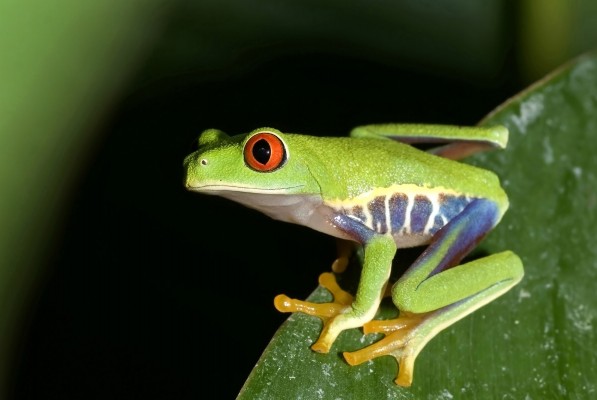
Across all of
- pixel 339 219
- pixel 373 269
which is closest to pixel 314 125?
→ pixel 339 219

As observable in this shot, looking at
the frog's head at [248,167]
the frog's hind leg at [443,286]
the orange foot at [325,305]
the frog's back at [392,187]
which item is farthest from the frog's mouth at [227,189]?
the frog's hind leg at [443,286]

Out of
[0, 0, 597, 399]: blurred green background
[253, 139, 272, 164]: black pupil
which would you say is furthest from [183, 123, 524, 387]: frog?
[0, 0, 597, 399]: blurred green background

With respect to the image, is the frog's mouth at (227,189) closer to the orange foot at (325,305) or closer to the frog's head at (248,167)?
the frog's head at (248,167)

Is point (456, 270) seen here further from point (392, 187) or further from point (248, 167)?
point (248, 167)

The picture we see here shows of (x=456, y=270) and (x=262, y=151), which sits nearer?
(x=262, y=151)

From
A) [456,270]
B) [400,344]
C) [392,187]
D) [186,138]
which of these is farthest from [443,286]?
[186,138]

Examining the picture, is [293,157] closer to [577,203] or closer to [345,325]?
[345,325]

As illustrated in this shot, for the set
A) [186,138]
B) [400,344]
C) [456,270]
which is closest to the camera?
[400,344]
